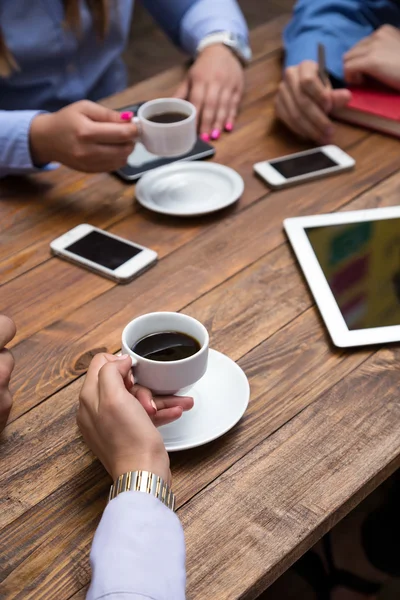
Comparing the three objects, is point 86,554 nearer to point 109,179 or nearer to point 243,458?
point 243,458

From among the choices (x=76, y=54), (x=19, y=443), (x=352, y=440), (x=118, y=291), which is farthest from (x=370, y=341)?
(x=76, y=54)

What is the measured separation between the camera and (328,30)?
1743 mm

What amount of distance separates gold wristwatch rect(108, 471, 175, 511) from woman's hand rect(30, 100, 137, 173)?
2.39 ft

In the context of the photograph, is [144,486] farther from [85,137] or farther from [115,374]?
[85,137]

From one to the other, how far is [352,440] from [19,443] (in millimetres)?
415

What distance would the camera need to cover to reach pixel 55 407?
36.7 inches

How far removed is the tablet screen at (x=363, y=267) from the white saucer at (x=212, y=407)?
0.69ft

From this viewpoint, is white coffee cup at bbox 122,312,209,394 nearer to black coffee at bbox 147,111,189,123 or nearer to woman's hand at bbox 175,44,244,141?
black coffee at bbox 147,111,189,123

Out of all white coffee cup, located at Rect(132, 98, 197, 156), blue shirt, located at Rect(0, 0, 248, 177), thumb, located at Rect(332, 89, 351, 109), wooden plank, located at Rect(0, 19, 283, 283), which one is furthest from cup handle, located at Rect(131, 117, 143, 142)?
thumb, located at Rect(332, 89, 351, 109)

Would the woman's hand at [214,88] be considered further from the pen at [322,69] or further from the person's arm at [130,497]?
the person's arm at [130,497]

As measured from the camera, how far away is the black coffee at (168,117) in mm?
1360

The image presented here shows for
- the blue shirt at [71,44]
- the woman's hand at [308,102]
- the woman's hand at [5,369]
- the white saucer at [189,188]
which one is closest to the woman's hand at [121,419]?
the woman's hand at [5,369]

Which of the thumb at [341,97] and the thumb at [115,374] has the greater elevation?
the thumb at [115,374]

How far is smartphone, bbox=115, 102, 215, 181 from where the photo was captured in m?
1.40
